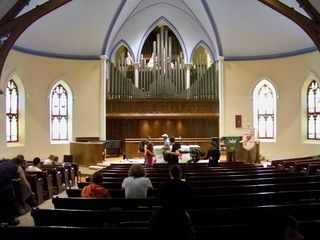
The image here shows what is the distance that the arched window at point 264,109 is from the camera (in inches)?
762

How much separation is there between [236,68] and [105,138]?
24.3 ft

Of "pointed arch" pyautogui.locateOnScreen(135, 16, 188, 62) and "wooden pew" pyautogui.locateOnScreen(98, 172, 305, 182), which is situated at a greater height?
"pointed arch" pyautogui.locateOnScreen(135, 16, 188, 62)

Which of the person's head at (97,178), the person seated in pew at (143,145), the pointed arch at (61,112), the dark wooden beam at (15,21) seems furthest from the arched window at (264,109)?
the person's head at (97,178)

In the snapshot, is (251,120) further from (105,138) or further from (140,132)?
(105,138)

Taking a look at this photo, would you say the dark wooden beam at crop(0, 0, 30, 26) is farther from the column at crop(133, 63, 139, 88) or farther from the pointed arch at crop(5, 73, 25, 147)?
the column at crop(133, 63, 139, 88)

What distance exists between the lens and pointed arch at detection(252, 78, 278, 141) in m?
19.3

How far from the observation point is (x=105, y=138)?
19.4 meters

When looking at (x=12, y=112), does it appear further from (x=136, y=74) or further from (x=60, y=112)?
(x=136, y=74)

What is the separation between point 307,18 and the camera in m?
13.7

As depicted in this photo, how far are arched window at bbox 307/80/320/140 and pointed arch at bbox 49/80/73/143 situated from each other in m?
11.3

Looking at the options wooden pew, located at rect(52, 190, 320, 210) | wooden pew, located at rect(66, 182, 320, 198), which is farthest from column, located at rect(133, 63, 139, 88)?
wooden pew, located at rect(52, 190, 320, 210)

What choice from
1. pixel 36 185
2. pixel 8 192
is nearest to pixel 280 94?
pixel 36 185

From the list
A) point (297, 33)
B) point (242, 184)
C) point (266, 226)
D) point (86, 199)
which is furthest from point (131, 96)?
point (266, 226)

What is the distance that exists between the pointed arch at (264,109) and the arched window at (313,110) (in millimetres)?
1699
